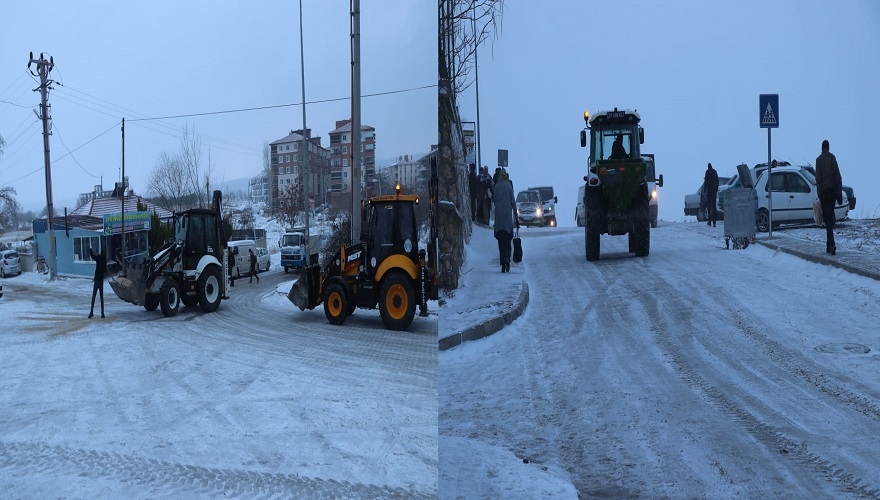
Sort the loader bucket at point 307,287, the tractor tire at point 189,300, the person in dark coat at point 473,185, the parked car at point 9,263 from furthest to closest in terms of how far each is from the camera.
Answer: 1. the tractor tire at point 189,300
2. the parked car at point 9,263
3. the loader bucket at point 307,287
4. the person in dark coat at point 473,185

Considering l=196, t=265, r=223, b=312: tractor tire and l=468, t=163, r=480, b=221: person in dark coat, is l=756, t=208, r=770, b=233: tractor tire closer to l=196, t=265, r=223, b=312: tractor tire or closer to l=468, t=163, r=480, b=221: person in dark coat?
l=468, t=163, r=480, b=221: person in dark coat

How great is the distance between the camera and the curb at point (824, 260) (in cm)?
161

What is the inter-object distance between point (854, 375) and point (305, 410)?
6.81 feet

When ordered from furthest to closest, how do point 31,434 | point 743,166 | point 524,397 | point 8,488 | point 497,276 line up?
point 31,434
point 497,276
point 8,488
point 743,166
point 524,397

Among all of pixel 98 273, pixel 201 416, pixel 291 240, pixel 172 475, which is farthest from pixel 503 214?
pixel 98 273

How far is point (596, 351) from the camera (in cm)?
196

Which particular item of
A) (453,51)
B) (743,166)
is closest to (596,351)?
(743,166)

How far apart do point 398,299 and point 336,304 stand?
4.64 ft

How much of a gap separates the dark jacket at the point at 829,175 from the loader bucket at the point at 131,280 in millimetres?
4641

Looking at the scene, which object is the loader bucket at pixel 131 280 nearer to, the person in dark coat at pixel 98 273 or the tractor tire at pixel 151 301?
the person in dark coat at pixel 98 273

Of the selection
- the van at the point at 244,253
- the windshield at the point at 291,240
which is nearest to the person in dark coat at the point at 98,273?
the van at the point at 244,253

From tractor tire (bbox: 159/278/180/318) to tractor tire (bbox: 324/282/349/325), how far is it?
4.24 metres

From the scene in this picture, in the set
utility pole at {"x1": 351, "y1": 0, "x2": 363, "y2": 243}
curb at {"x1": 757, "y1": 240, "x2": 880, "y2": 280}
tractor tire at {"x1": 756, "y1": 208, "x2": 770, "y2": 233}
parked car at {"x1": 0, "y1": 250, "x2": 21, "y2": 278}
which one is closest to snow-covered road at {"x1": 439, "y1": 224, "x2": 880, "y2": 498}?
Result: curb at {"x1": 757, "y1": 240, "x2": 880, "y2": 280}

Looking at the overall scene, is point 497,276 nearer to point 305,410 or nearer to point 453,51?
point 453,51
